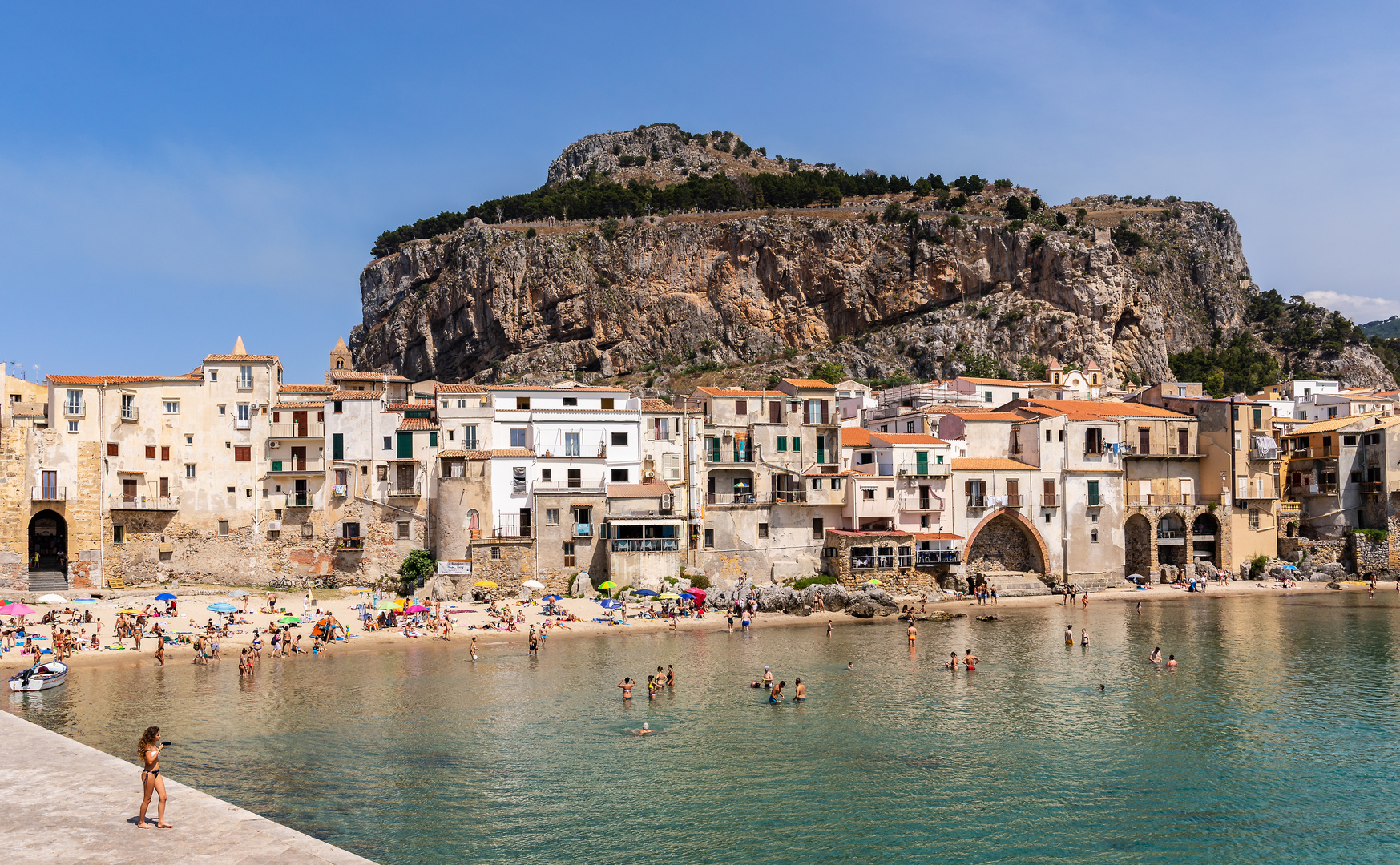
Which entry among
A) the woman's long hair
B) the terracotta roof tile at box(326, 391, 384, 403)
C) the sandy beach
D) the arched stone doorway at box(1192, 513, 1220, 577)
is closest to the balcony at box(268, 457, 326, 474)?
the terracotta roof tile at box(326, 391, 384, 403)

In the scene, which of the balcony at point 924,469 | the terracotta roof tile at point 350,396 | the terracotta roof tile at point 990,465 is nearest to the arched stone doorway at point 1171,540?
the terracotta roof tile at point 990,465

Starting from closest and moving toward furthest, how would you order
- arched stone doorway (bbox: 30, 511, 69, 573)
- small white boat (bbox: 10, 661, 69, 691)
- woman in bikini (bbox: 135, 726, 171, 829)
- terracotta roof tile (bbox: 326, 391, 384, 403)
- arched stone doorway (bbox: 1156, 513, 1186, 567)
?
1. woman in bikini (bbox: 135, 726, 171, 829)
2. small white boat (bbox: 10, 661, 69, 691)
3. arched stone doorway (bbox: 30, 511, 69, 573)
4. terracotta roof tile (bbox: 326, 391, 384, 403)
5. arched stone doorway (bbox: 1156, 513, 1186, 567)

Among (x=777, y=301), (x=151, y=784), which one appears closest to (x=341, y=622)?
(x=151, y=784)

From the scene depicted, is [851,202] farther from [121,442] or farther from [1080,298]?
[121,442]

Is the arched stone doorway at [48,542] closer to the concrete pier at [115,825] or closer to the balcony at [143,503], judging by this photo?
the balcony at [143,503]

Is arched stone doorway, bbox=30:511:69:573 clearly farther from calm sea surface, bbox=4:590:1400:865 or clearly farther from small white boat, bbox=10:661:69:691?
small white boat, bbox=10:661:69:691

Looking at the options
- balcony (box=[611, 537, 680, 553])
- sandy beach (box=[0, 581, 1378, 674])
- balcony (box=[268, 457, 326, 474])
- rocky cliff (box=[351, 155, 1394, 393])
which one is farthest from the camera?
rocky cliff (box=[351, 155, 1394, 393])

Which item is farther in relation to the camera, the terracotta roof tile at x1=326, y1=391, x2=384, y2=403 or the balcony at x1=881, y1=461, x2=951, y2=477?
the balcony at x1=881, y1=461, x2=951, y2=477

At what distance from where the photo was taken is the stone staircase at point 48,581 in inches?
2219

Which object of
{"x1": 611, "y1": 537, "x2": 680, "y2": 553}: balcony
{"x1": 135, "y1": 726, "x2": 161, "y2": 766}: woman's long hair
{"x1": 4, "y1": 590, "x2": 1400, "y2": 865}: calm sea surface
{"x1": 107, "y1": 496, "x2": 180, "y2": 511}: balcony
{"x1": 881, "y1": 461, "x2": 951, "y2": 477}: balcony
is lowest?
{"x1": 4, "y1": 590, "x2": 1400, "y2": 865}: calm sea surface

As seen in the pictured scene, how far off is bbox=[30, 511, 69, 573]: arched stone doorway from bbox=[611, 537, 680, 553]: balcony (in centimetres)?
3027

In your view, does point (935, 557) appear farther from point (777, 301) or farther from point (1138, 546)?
point (777, 301)

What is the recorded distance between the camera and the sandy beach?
4581 cm

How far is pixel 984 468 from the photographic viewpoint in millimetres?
67438
